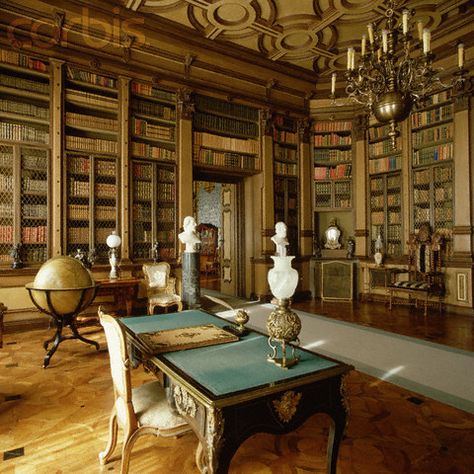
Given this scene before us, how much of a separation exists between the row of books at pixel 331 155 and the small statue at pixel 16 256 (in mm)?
5980

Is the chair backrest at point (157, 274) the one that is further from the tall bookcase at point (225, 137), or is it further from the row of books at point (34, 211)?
the tall bookcase at point (225, 137)

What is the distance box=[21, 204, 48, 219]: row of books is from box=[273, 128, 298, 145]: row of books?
456 cm

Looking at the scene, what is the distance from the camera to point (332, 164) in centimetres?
795

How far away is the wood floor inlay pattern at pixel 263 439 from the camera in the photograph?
2.00m

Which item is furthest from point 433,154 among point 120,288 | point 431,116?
point 120,288

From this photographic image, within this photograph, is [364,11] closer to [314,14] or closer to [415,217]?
[314,14]

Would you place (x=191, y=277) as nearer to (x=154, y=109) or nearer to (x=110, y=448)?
(x=110, y=448)

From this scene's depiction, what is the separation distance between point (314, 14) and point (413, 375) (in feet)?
18.4

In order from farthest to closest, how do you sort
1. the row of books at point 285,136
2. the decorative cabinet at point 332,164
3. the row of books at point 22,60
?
the decorative cabinet at point 332,164 < the row of books at point 285,136 < the row of books at point 22,60

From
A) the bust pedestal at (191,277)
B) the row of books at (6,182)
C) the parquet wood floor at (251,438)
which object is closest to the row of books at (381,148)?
the bust pedestal at (191,277)

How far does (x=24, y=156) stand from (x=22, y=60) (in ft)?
4.38

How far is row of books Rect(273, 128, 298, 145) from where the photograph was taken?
24.6 feet

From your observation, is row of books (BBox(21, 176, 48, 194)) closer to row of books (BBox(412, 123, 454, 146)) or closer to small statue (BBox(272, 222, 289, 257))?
small statue (BBox(272, 222, 289, 257))

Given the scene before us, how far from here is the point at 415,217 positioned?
6.80 m
